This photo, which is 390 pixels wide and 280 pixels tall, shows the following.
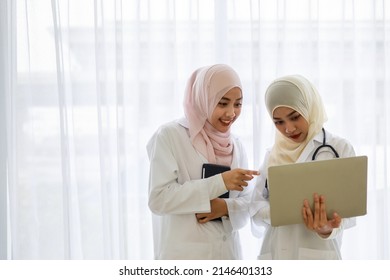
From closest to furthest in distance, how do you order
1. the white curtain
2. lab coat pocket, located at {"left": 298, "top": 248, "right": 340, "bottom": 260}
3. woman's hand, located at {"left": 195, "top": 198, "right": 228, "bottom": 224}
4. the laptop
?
the laptop < lab coat pocket, located at {"left": 298, "top": 248, "right": 340, "bottom": 260} < woman's hand, located at {"left": 195, "top": 198, "right": 228, "bottom": 224} < the white curtain

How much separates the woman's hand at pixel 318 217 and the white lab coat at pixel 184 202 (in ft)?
0.98

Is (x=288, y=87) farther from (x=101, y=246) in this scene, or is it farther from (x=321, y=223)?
(x=101, y=246)

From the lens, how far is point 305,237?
1975 mm

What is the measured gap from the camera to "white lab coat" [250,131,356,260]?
195cm

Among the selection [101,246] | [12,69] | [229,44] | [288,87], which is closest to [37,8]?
[12,69]

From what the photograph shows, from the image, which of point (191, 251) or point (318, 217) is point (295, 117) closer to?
point (318, 217)

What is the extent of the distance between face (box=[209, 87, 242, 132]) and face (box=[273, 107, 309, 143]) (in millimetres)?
169

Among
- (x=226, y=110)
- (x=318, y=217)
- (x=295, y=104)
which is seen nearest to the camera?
(x=318, y=217)

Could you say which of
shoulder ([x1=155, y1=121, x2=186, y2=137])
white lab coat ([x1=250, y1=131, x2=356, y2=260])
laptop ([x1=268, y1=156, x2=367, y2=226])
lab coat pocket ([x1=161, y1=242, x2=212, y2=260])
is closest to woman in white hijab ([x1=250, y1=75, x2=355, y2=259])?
white lab coat ([x1=250, y1=131, x2=356, y2=260])

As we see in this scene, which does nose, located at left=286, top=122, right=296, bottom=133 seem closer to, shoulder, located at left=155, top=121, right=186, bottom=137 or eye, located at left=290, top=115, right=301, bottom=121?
eye, located at left=290, top=115, right=301, bottom=121

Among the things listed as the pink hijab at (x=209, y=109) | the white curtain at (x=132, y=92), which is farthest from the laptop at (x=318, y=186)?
the white curtain at (x=132, y=92)

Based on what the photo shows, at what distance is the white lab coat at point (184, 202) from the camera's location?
1981 millimetres

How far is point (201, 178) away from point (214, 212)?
14 cm

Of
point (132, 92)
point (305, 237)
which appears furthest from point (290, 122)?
point (132, 92)
